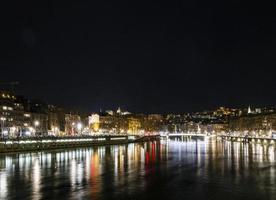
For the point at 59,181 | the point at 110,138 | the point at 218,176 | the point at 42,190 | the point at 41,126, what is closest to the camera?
the point at 42,190

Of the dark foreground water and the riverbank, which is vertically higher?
the riverbank

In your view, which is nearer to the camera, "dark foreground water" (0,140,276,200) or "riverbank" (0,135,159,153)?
"dark foreground water" (0,140,276,200)

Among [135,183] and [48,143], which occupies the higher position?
[48,143]

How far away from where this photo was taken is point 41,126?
186375mm

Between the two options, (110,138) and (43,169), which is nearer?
(43,169)

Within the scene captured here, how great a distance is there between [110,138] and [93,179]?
113 meters

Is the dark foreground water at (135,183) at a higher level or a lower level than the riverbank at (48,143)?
lower

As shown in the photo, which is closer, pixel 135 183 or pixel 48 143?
pixel 135 183

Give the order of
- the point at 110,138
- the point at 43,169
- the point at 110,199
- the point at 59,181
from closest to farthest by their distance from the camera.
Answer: the point at 110,199, the point at 59,181, the point at 43,169, the point at 110,138

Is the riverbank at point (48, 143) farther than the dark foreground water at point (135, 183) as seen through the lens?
Yes

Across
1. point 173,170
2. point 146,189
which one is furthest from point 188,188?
point 173,170

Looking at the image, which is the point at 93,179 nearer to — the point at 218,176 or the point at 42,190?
the point at 42,190

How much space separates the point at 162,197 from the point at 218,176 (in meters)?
14.1

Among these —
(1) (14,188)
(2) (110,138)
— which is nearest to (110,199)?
(1) (14,188)
